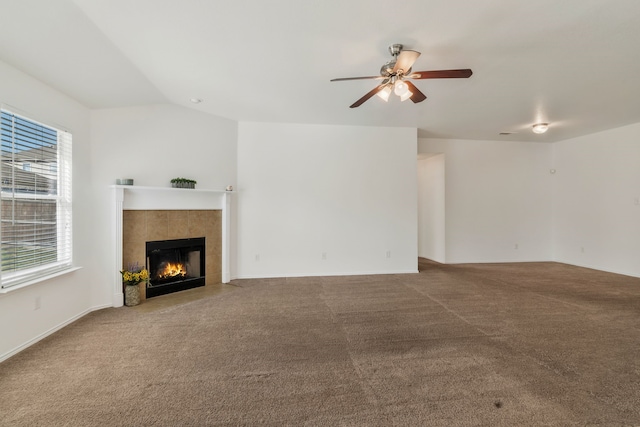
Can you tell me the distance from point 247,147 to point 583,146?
23.7 ft

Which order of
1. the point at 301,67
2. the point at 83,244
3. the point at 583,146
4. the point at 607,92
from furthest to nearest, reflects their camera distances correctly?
the point at 583,146
the point at 607,92
the point at 83,244
the point at 301,67

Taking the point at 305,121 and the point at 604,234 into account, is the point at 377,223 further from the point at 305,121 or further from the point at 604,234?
the point at 604,234

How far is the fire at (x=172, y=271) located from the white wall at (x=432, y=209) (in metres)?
5.46

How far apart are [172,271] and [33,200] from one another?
191 cm

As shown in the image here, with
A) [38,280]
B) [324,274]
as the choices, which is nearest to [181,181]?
[38,280]

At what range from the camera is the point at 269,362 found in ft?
7.24

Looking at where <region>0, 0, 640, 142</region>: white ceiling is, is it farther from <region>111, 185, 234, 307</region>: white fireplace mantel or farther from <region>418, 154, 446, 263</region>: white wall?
<region>418, 154, 446, 263</region>: white wall

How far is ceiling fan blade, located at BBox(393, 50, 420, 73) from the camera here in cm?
213

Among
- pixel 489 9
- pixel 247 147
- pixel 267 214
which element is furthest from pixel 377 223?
pixel 489 9

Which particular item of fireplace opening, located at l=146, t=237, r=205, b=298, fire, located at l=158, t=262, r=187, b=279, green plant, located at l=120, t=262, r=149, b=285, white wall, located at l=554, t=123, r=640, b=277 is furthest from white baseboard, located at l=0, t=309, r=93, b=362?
white wall, located at l=554, t=123, r=640, b=277

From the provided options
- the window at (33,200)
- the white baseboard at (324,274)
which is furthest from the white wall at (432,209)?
the window at (33,200)

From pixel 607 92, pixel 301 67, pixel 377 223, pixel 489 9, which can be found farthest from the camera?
pixel 377 223

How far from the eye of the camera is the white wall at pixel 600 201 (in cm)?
502

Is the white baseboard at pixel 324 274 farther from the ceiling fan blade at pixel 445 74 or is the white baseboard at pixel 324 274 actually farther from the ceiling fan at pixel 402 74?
the ceiling fan blade at pixel 445 74
